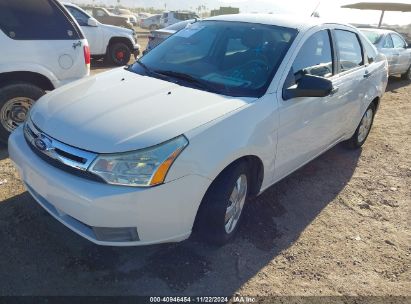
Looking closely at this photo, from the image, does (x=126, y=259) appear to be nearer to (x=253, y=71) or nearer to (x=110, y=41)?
(x=253, y=71)

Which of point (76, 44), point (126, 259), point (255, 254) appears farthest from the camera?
point (76, 44)

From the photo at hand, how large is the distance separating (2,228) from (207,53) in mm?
2345

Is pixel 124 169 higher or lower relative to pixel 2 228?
higher

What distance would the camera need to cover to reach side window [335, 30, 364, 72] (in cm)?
400

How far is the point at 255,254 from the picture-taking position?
2951 mm

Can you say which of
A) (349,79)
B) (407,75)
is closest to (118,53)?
(349,79)

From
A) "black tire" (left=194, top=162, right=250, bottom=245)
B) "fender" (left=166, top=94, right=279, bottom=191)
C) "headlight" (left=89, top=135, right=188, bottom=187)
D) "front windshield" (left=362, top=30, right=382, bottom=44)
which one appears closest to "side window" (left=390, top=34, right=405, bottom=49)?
"front windshield" (left=362, top=30, right=382, bottom=44)

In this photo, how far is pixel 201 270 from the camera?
2.71 m

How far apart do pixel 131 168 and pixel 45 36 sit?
294cm

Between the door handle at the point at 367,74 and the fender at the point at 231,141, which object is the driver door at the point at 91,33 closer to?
the door handle at the point at 367,74

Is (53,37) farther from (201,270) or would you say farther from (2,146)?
(201,270)

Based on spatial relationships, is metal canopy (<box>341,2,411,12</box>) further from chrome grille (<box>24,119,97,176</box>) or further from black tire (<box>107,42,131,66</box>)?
chrome grille (<box>24,119,97,176</box>)

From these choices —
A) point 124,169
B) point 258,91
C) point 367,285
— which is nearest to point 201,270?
point 124,169

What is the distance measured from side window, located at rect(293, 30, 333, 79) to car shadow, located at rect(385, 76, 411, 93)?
7562 mm
